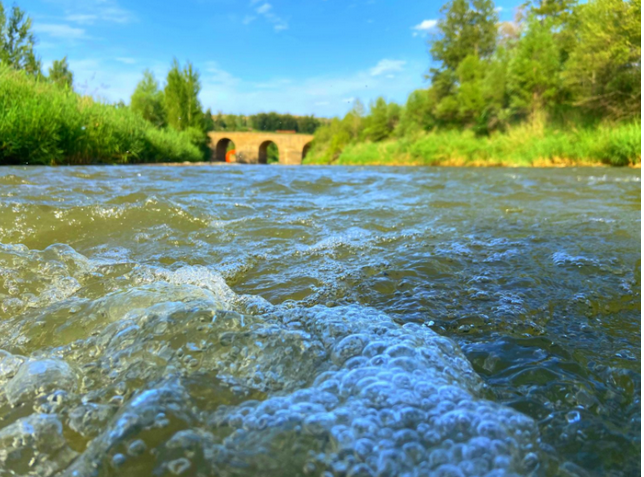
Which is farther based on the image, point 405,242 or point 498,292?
point 405,242

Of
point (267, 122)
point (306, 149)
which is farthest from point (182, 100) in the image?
point (306, 149)

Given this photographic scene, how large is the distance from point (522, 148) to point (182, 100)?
57.3 ft

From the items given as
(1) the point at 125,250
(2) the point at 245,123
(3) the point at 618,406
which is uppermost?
(2) the point at 245,123

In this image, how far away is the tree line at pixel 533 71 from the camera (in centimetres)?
1185

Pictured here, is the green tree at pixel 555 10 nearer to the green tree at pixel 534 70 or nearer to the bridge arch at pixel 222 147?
the green tree at pixel 534 70

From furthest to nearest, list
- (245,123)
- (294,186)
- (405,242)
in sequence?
(245,123)
(294,186)
(405,242)

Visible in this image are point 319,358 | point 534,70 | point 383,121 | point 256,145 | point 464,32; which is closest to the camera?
point 319,358

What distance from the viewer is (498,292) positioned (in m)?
1.48

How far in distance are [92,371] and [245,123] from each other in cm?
4663

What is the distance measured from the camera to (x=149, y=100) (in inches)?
995

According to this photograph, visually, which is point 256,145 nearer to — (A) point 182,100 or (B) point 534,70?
(A) point 182,100

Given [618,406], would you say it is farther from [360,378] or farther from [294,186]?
[294,186]

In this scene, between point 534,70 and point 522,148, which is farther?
point 534,70

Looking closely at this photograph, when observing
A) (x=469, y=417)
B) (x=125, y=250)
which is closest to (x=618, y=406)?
(x=469, y=417)
